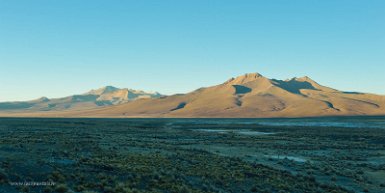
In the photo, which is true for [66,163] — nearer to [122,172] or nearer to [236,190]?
[122,172]

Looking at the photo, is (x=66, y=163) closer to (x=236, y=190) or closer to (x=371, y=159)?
(x=236, y=190)

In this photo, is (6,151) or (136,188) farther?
(6,151)

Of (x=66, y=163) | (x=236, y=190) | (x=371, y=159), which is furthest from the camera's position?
(x=371, y=159)

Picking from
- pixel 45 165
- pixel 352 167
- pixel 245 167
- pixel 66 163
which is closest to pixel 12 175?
pixel 45 165

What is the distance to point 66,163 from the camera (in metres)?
28.3

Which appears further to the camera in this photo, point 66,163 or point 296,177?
point 296,177

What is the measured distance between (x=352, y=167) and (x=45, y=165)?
2732cm

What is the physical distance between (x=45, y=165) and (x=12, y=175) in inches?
138

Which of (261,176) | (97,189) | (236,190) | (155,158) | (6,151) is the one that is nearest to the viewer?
(97,189)

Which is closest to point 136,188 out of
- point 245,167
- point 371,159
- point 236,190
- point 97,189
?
point 97,189

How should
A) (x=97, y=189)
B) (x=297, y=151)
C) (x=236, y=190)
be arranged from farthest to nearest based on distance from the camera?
(x=297, y=151), (x=236, y=190), (x=97, y=189)

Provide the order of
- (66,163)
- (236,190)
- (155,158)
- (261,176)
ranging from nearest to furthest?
(236,190) → (66,163) → (261,176) → (155,158)

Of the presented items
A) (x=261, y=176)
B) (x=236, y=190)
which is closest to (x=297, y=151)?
(x=261, y=176)

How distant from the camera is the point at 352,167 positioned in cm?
3828
